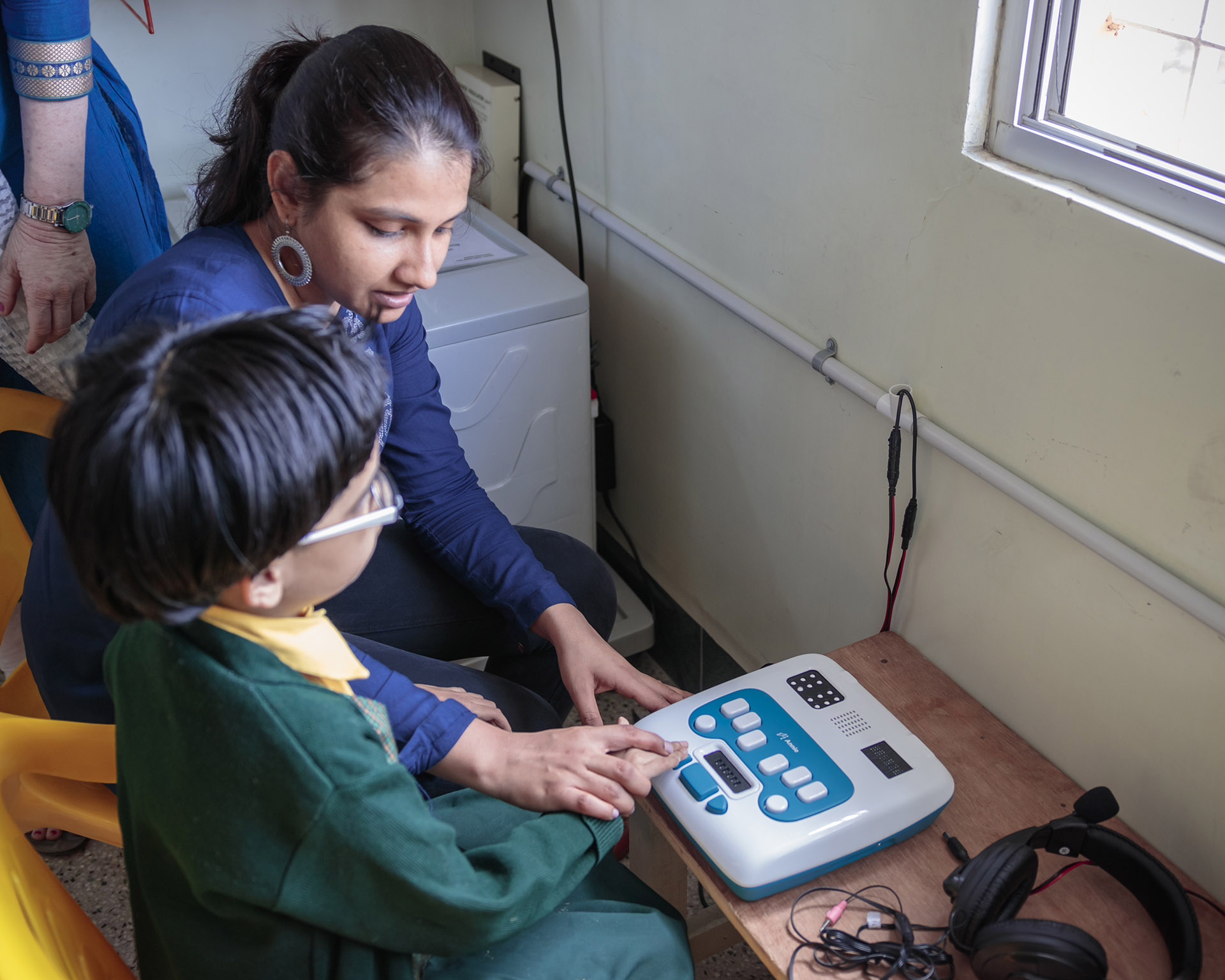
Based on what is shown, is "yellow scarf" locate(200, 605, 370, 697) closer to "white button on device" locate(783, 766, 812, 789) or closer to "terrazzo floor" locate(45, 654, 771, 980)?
"white button on device" locate(783, 766, 812, 789)

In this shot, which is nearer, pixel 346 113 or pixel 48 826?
pixel 346 113

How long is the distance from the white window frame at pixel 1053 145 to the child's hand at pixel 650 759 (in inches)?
23.4

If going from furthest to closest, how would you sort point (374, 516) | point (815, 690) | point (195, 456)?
point (815, 690), point (374, 516), point (195, 456)

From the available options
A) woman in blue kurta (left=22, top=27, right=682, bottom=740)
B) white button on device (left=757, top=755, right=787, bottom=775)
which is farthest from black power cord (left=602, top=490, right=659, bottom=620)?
white button on device (left=757, top=755, right=787, bottom=775)

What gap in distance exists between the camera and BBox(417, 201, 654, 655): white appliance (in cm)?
154

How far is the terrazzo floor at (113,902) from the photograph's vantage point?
4.62 feet

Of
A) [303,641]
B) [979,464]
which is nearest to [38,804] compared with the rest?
[303,641]

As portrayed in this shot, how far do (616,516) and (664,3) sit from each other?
0.92 m

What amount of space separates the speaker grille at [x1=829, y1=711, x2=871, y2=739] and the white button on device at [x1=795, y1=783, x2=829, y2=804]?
0.26 feet

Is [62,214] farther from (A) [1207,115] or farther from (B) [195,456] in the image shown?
(A) [1207,115]

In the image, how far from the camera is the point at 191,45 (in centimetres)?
182

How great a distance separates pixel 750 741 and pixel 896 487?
354 millimetres

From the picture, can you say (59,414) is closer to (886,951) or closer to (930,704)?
(886,951)

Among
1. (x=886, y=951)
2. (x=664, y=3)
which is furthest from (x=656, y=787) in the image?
(x=664, y=3)
